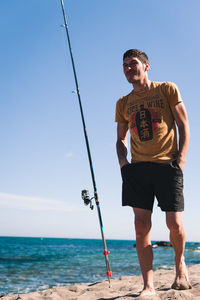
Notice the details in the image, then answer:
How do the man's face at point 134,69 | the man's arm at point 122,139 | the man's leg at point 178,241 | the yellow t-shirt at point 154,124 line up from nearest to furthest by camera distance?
the man's leg at point 178,241 → the yellow t-shirt at point 154,124 → the man's face at point 134,69 → the man's arm at point 122,139

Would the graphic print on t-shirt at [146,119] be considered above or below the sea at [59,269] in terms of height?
above

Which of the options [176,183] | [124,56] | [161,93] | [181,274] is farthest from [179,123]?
[181,274]

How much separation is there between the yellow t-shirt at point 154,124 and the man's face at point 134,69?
0.15 m

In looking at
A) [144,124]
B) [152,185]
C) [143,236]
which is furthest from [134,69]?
[143,236]

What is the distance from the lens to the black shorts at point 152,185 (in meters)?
2.56

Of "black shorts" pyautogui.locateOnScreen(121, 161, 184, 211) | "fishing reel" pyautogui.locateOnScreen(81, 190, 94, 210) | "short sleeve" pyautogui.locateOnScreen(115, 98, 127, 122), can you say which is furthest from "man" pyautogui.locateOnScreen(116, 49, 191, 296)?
"fishing reel" pyautogui.locateOnScreen(81, 190, 94, 210)

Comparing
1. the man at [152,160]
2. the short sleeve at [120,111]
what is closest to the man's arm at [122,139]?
the short sleeve at [120,111]

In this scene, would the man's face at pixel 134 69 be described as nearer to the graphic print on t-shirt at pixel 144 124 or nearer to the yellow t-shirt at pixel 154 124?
the yellow t-shirt at pixel 154 124

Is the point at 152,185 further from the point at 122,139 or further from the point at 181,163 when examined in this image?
the point at 122,139

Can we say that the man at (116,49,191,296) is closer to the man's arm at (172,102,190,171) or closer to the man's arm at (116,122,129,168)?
the man's arm at (172,102,190,171)

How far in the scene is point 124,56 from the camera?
296 cm

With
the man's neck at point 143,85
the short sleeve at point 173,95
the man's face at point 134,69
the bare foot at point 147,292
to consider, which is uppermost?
the man's face at point 134,69

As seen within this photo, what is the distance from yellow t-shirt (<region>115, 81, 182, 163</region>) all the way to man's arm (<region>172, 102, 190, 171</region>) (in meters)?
0.05

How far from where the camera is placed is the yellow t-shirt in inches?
105
